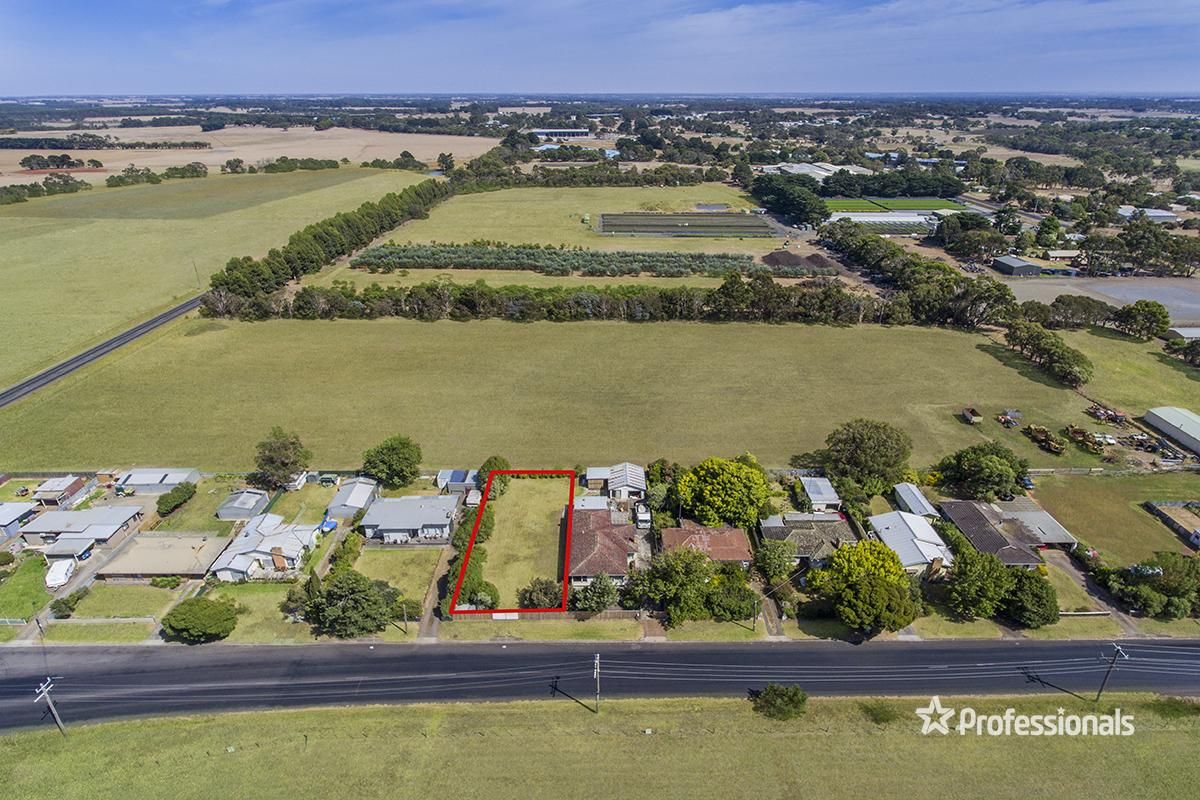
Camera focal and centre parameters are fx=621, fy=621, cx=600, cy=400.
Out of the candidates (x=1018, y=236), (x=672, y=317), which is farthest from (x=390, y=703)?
(x=1018, y=236)

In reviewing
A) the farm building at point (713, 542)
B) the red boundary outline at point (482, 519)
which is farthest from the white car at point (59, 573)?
the farm building at point (713, 542)

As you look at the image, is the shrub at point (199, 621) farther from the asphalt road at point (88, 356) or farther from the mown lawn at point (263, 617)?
the asphalt road at point (88, 356)

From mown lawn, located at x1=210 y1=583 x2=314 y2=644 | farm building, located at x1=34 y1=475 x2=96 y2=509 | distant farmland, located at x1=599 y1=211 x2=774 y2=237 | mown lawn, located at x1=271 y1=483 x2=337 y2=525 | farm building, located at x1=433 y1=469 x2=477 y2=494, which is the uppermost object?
distant farmland, located at x1=599 y1=211 x2=774 y2=237

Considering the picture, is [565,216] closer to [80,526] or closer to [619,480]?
[619,480]

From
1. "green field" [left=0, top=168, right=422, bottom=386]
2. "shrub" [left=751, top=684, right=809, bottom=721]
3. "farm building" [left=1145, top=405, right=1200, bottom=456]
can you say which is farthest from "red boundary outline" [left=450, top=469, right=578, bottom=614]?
"green field" [left=0, top=168, right=422, bottom=386]

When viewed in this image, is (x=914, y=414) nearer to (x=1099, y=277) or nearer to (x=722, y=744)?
(x=722, y=744)

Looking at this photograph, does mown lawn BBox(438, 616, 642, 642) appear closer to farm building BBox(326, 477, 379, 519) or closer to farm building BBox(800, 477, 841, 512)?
farm building BBox(326, 477, 379, 519)
